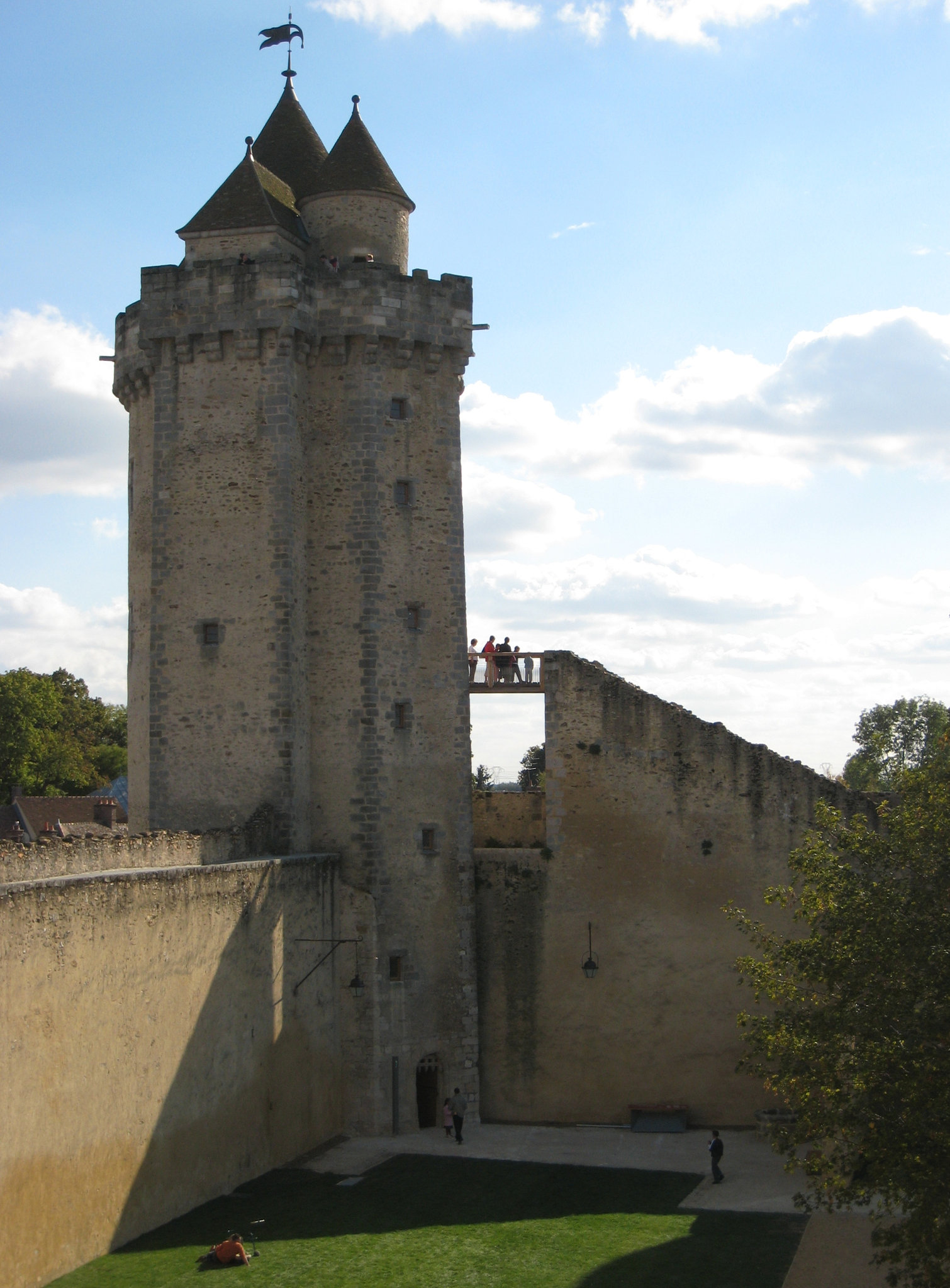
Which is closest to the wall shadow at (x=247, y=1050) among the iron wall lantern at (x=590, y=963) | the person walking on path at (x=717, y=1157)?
the iron wall lantern at (x=590, y=963)

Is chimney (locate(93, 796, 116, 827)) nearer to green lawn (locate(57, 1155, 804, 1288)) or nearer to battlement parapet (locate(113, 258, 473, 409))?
battlement parapet (locate(113, 258, 473, 409))

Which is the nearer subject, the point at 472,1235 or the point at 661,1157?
the point at 472,1235

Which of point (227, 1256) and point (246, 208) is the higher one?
point (246, 208)

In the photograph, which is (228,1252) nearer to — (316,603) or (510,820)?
(316,603)

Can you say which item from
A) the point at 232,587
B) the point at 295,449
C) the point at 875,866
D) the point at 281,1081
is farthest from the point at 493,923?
the point at 875,866

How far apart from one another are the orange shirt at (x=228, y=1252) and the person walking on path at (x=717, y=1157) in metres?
7.21

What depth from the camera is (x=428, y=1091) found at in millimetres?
23922

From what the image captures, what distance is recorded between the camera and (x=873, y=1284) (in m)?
15.9

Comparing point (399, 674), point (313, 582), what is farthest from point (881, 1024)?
point (313, 582)

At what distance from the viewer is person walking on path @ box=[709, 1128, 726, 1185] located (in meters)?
20.4

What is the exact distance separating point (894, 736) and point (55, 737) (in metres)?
41.6

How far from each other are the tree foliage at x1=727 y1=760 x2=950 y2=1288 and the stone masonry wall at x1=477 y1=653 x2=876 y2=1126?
8635mm

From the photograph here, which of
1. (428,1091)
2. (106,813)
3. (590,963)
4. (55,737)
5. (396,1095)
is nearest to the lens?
(396,1095)

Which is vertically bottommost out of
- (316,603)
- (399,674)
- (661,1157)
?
(661,1157)
